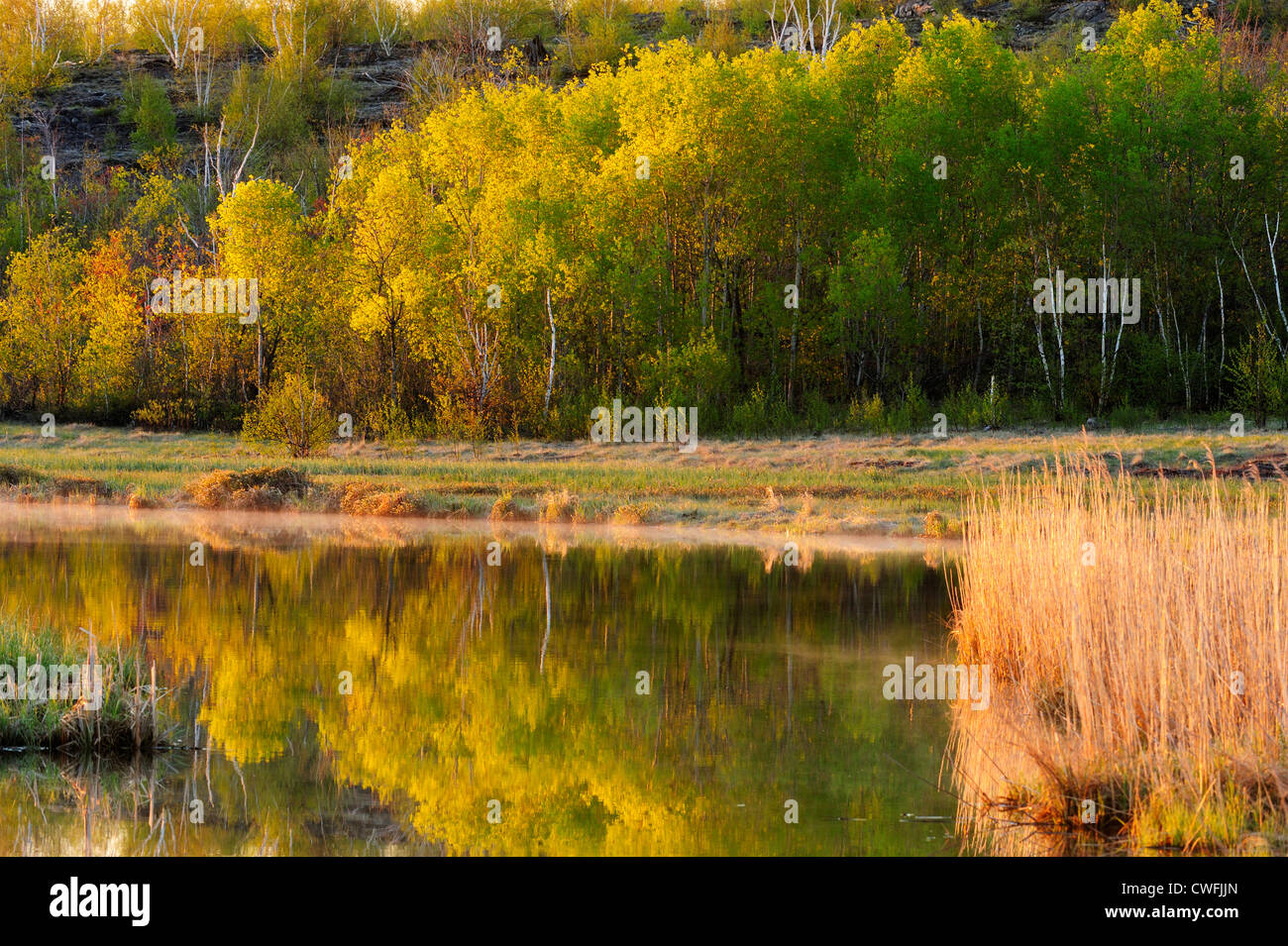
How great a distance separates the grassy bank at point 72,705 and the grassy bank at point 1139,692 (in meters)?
6.63

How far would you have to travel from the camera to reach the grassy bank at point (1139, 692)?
9180mm

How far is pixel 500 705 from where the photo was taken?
13617 mm

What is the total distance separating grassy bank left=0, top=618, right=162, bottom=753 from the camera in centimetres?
1120

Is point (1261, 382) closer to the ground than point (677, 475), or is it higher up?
higher up

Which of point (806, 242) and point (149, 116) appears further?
point (149, 116)

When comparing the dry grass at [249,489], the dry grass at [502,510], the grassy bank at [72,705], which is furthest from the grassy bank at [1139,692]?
the dry grass at [249,489]

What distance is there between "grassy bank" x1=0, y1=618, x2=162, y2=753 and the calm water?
26 cm

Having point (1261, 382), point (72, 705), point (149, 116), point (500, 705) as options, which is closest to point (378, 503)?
point (500, 705)

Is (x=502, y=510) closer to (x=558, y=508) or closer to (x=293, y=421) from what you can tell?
(x=558, y=508)

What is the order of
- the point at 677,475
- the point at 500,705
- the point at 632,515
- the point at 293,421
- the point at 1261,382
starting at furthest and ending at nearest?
the point at 293,421, the point at 1261,382, the point at 677,475, the point at 632,515, the point at 500,705

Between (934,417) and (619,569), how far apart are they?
18.1 meters

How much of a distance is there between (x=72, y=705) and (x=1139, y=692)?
832 centimetres
